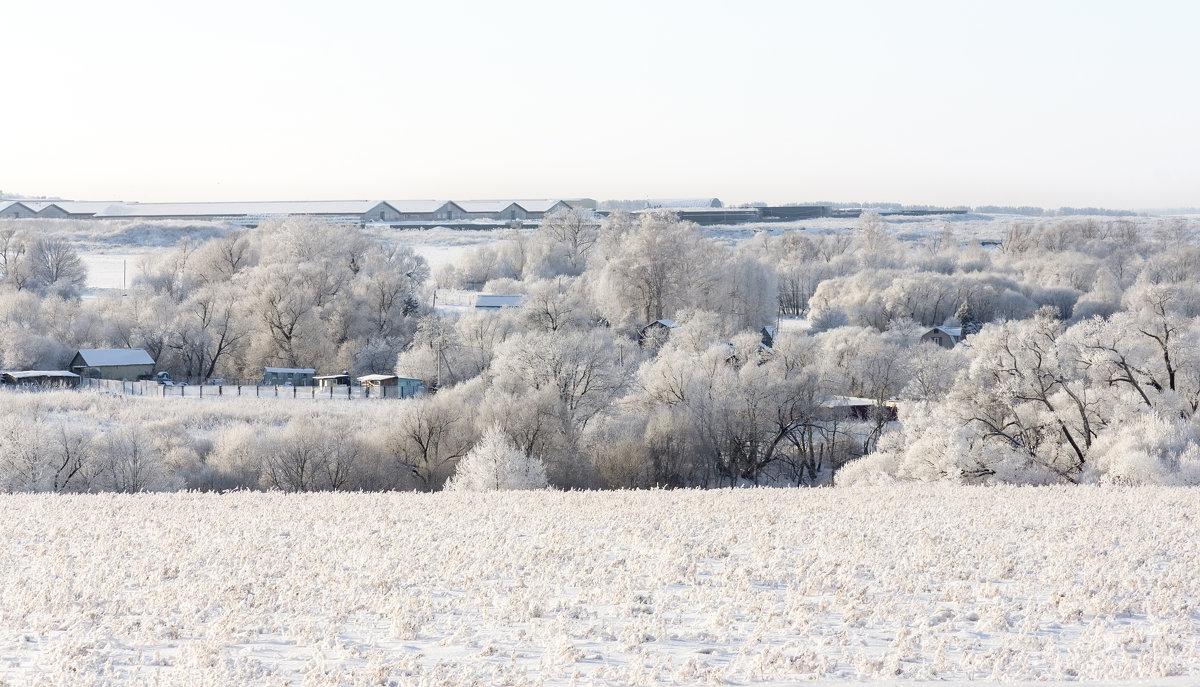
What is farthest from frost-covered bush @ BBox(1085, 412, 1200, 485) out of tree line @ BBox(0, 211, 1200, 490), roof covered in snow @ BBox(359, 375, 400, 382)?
roof covered in snow @ BBox(359, 375, 400, 382)

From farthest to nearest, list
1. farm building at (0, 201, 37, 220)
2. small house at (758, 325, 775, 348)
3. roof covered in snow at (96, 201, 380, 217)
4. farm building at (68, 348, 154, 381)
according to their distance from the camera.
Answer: roof covered in snow at (96, 201, 380, 217) → farm building at (0, 201, 37, 220) → small house at (758, 325, 775, 348) → farm building at (68, 348, 154, 381)

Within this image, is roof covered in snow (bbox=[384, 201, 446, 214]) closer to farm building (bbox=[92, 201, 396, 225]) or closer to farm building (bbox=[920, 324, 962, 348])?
farm building (bbox=[92, 201, 396, 225])

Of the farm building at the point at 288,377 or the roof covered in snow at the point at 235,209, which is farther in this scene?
the roof covered in snow at the point at 235,209

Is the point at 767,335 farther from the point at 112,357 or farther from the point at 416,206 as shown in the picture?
the point at 416,206

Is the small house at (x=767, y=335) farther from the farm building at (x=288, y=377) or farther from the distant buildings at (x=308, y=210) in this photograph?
the distant buildings at (x=308, y=210)

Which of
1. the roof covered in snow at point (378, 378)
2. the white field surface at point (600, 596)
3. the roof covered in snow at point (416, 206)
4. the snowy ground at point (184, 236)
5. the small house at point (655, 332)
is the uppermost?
the roof covered in snow at point (416, 206)

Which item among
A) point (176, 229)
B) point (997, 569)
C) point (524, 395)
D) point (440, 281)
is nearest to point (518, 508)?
point (997, 569)

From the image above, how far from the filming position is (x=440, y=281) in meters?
84.2

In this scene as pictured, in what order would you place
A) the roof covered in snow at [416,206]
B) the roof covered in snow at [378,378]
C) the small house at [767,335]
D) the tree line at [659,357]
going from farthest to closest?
the roof covered in snow at [416,206]
the small house at [767,335]
the roof covered in snow at [378,378]
the tree line at [659,357]

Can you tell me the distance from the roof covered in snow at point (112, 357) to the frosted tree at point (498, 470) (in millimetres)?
30967

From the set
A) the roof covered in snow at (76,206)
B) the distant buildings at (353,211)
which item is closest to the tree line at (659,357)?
the distant buildings at (353,211)

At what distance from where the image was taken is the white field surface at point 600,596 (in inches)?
322

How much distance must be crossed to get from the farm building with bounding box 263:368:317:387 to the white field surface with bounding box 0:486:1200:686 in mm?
37748

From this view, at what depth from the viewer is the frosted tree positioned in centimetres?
2986
